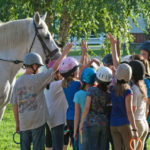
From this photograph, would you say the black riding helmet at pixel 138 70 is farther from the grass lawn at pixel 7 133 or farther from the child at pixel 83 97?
the grass lawn at pixel 7 133

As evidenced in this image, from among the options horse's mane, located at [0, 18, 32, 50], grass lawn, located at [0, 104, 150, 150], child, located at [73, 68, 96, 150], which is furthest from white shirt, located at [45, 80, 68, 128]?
grass lawn, located at [0, 104, 150, 150]

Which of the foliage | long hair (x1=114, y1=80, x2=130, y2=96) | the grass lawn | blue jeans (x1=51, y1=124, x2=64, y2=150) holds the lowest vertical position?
the grass lawn

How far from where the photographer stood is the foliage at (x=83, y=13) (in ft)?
32.3

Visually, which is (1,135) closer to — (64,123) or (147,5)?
(64,123)

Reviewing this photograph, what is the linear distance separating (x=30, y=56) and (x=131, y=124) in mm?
1551

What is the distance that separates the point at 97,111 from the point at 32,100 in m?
0.85

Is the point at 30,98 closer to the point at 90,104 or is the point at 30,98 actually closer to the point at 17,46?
the point at 90,104

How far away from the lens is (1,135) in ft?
28.9

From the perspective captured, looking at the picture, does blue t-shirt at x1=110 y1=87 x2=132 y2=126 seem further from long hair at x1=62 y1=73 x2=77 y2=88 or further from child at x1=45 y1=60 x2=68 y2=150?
child at x1=45 y1=60 x2=68 y2=150

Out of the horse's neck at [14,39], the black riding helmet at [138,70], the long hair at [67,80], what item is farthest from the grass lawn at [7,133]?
the black riding helmet at [138,70]

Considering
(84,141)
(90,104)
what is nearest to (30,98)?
(90,104)

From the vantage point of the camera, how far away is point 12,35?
6270 millimetres

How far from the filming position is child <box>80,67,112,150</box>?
5.18 metres

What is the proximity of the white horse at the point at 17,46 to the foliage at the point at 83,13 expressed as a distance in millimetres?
3534
